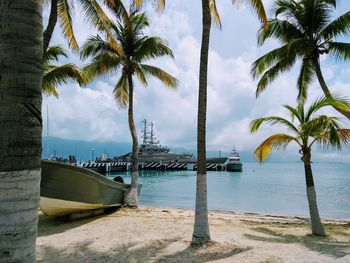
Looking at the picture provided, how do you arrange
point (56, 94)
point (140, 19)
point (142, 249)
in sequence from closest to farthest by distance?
1. point (142, 249)
2. point (140, 19)
3. point (56, 94)

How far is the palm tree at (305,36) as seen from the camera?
16375mm

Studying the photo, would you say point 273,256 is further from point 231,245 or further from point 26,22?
point 26,22

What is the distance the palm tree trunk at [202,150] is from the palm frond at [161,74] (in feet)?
→ 28.5

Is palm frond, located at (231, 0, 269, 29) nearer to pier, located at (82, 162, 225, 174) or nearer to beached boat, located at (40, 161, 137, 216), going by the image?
beached boat, located at (40, 161, 137, 216)

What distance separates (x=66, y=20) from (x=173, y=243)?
28.6 feet

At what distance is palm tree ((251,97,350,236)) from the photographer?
1079 centimetres

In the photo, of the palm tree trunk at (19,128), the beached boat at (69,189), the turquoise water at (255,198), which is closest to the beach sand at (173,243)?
the beached boat at (69,189)

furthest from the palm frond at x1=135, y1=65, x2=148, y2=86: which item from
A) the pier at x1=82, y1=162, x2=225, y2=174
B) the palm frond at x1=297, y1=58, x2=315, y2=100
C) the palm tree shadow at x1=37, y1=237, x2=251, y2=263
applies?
the pier at x1=82, y1=162, x2=225, y2=174

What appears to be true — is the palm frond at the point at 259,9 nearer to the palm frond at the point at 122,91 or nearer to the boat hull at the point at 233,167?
the palm frond at the point at 122,91

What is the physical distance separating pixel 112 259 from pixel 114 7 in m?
8.77

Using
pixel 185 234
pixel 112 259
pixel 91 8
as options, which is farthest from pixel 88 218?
pixel 91 8

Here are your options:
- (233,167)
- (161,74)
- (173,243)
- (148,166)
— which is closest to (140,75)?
(161,74)

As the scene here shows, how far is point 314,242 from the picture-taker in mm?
10258

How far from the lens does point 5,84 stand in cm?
244
